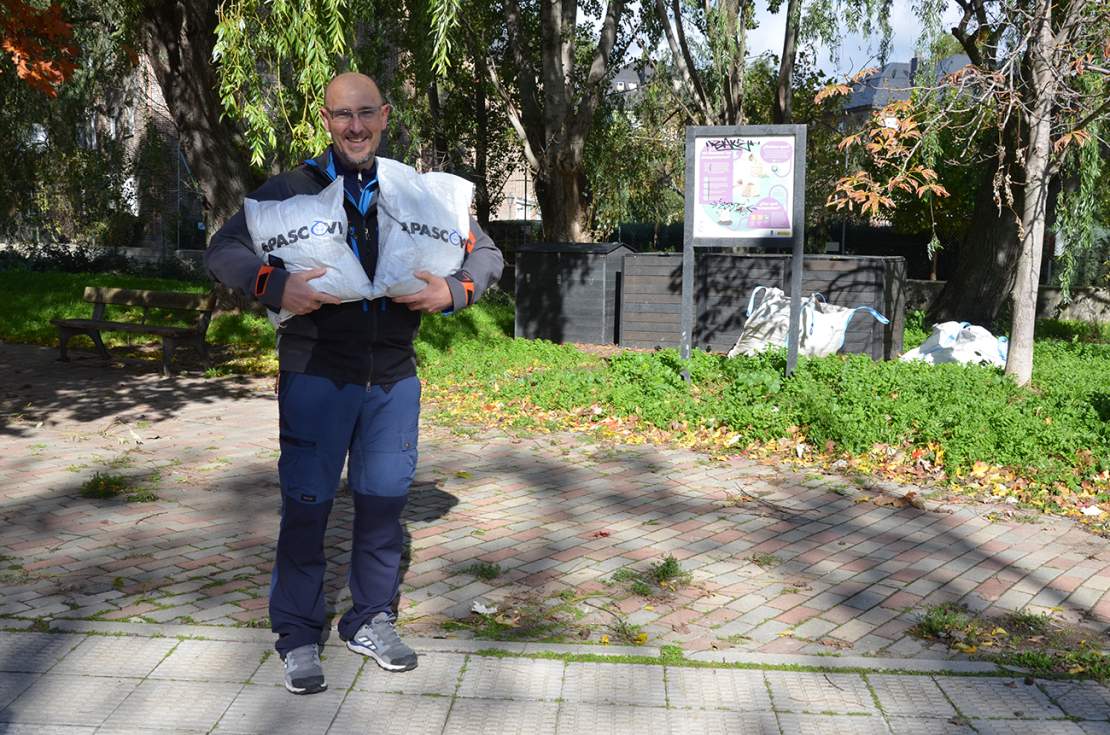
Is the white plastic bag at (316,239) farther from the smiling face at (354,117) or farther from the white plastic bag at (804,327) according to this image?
the white plastic bag at (804,327)

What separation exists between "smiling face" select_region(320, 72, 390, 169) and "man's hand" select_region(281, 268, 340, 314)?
0.45m

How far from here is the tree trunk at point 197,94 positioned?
1351 centimetres

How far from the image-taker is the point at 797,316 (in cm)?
980

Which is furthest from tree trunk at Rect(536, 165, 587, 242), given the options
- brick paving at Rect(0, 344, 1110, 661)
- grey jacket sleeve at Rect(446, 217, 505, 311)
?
grey jacket sleeve at Rect(446, 217, 505, 311)

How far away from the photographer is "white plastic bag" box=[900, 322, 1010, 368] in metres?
11.5

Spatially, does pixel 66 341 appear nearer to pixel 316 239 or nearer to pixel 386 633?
pixel 386 633

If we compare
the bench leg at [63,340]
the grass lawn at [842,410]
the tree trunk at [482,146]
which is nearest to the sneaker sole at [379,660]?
the grass lawn at [842,410]

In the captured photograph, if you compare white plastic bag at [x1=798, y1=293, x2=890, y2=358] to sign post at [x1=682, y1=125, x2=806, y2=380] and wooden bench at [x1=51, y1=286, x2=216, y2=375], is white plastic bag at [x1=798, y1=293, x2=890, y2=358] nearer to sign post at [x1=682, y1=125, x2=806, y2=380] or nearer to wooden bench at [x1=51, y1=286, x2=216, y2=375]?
sign post at [x1=682, y1=125, x2=806, y2=380]

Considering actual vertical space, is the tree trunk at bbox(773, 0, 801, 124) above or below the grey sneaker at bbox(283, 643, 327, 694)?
above

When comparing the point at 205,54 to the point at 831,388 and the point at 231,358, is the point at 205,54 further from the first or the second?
the point at 831,388

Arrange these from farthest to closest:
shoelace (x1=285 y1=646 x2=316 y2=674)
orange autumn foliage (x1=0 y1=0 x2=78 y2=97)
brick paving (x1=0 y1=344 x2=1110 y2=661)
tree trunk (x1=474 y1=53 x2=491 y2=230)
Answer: tree trunk (x1=474 y1=53 x2=491 y2=230) < orange autumn foliage (x1=0 y1=0 x2=78 y2=97) < brick paving (x1=0 y1=344 x2=1110 y2=661) < shoelace (x1=285 y1=646 x2=316 y2=674)

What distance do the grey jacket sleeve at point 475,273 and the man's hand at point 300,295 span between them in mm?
451

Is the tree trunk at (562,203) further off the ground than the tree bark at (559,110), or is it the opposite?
the tree bark at (559,110)

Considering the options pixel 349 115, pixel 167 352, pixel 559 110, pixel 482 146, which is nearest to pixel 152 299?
pixel 167 352
